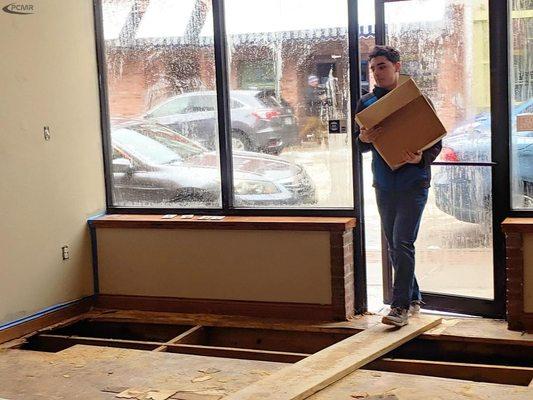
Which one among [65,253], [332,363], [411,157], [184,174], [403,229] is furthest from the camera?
[184,174]

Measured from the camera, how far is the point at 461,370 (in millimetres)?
4367

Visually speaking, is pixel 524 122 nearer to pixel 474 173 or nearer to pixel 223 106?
pixel 474 173

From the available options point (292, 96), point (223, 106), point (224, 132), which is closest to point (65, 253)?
point (224, 132)

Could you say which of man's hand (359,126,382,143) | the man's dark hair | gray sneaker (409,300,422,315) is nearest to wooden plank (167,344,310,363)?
gray sneaker (409,300,422,315)

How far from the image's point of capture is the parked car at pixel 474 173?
4.91 meters

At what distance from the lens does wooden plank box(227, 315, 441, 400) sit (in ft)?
13.0

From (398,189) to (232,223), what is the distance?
4.10ft

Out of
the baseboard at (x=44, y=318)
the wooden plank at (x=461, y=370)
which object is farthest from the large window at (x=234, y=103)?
the wooden plank at (x=461, y=370)

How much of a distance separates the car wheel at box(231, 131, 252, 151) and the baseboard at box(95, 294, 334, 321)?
1053mm

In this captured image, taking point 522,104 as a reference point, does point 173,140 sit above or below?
below

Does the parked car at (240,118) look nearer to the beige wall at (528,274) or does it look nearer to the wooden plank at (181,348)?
the wooden plank at (181,348)

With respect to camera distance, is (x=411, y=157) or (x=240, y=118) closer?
(x=411, y=157)

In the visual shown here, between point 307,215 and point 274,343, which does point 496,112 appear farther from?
point 274,343

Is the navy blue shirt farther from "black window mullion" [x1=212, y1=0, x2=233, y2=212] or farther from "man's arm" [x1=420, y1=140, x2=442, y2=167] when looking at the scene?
"black window mullion" [x1=212, y1=0, x2=233, y2=212]
